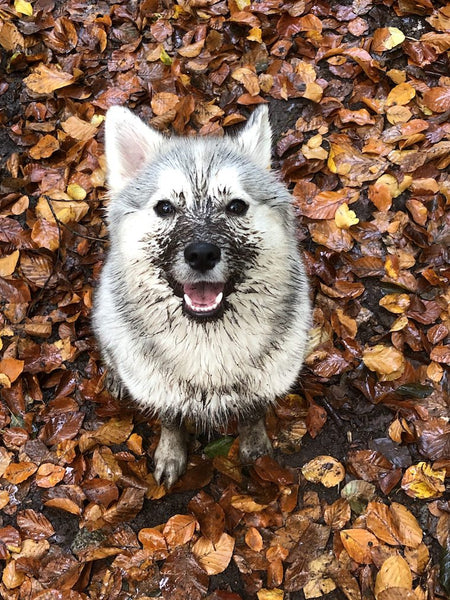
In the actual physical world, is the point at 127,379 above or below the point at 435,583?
above

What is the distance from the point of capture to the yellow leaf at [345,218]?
3.76 m

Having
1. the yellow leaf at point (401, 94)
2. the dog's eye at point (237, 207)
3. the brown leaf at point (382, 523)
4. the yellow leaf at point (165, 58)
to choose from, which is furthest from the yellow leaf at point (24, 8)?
the brown leaf at point (382, 523)

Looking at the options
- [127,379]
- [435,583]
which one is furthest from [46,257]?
[435,583]

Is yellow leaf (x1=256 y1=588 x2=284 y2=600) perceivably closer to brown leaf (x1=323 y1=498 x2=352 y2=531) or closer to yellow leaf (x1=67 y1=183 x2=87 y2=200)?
brown leaf (x1=323 y1=498 x2=352 y2=531)

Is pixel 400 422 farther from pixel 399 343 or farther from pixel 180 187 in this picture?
pixel 180 187

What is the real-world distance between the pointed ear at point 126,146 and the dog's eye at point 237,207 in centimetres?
60

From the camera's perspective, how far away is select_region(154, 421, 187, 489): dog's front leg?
3.04 m

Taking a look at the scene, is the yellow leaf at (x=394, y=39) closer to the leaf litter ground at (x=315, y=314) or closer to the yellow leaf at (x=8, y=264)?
the leaf litter ground at (x=315, y=314)

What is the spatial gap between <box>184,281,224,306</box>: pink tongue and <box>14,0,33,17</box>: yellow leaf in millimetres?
3650

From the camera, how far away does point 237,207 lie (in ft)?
7.75

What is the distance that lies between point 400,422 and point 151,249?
1.87 metres

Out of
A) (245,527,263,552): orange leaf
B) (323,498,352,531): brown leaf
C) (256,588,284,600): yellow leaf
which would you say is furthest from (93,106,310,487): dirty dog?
(256,588,284,600): yellow leaf

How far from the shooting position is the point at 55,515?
302 centimetres

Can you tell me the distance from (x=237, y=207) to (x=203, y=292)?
16.3 inches
